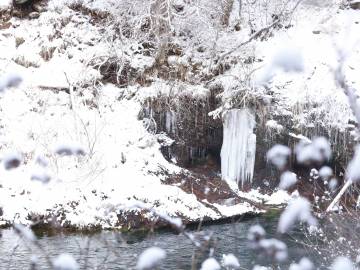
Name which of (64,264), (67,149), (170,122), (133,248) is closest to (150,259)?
(64,264)

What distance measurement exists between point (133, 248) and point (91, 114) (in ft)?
16.0

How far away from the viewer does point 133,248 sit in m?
7.45

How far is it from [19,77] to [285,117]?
30.4 ft

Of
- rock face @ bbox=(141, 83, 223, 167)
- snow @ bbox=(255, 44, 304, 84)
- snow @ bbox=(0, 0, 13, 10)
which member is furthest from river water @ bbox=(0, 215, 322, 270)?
snow @ bbox=(0, 0, 13, 10)

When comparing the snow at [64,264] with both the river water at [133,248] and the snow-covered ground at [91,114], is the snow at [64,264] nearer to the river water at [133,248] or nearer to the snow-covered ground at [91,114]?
the river water at [133,248]

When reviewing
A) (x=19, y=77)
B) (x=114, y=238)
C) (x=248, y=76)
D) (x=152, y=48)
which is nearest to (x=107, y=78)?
(x=152, y=48)

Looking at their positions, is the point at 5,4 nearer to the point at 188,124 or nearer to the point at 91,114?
the point at 91,114

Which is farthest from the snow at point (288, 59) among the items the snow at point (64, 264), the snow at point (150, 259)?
the snow at point (64, 264)

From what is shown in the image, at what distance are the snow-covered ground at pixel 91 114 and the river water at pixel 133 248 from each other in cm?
60

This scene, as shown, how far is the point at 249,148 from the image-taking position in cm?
1032

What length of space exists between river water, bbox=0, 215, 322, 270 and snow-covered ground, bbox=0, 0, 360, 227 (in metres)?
A: 0.60

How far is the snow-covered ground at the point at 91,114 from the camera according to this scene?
30.6 feet

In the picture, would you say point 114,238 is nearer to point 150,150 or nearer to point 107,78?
point 150,150

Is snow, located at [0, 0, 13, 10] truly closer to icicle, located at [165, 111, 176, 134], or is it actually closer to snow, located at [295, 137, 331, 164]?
icicle, located at [165, 111, 176, 134]
